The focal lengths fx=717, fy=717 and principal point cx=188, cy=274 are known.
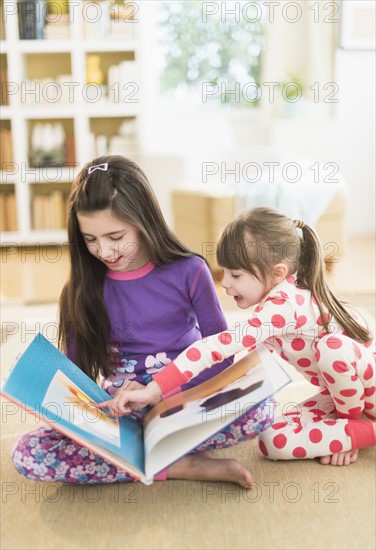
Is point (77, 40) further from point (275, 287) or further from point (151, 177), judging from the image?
point (275, 287)

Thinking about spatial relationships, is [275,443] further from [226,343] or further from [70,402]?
[70,402]

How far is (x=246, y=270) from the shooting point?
1470 millimetres

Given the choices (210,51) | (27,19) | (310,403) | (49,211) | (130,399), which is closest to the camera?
(130,399)

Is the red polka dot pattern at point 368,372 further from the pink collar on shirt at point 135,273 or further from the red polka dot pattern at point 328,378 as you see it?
the pink collar on shirt at point 135,273

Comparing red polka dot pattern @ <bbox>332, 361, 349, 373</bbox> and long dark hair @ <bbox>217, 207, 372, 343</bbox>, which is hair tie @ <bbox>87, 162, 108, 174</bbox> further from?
red polka dot pattern @ <bbox>332, 361, 349, 373</bbox>

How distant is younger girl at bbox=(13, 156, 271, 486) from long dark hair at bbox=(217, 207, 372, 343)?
12 centimetres

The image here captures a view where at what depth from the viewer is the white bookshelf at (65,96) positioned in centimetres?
411

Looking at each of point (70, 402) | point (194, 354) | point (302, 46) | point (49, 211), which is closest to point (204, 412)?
point (194, 354)

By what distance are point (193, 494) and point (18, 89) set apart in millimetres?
3292

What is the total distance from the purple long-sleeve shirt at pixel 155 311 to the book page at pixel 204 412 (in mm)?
184

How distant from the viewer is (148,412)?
1.47 m

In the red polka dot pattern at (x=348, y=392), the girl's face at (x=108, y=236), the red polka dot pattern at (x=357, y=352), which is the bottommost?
the red polka dot pattern at (x=348, y=392)

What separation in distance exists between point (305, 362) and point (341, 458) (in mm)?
211

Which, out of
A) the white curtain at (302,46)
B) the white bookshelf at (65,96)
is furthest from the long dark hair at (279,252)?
the white curtain at (302,46)
